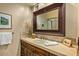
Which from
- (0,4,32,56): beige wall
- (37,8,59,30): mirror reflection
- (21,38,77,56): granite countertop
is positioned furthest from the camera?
(37,8,59,30): mirror reflection

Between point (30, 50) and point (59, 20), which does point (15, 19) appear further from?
point (59, 20)

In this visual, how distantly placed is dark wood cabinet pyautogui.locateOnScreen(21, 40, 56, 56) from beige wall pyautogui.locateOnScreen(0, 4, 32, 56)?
7 centimetres

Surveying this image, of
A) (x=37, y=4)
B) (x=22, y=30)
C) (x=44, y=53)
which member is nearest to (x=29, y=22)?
(x=22, y=30)

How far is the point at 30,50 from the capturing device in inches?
56.9

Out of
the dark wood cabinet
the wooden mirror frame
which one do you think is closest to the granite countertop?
the dark wood cabinet

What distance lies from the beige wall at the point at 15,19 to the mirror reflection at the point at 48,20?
211 mm

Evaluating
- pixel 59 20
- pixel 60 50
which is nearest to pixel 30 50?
pixel 60 50

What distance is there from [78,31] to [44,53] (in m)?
0.44

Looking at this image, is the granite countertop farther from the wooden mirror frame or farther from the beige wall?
the wooden mirror frame

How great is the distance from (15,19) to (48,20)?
387mm

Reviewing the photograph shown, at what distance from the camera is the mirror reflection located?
5.04ft

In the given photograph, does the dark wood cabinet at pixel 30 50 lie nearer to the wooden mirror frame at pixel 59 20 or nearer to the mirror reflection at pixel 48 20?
the wooden mirror frame at pixel 59 20

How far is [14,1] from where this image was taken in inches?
54.6

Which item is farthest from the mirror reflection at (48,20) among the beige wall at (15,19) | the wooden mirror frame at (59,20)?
the beige wall at (15,19)
